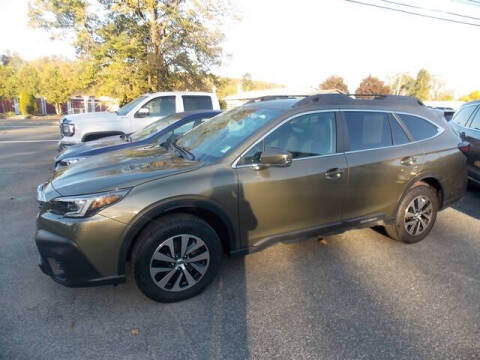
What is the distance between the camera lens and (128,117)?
7.79 meters

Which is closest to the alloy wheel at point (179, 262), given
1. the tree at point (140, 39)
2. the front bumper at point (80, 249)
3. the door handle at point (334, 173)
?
the front bumper at point (80, 249)

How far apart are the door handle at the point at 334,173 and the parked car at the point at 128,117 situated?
19.7 feet

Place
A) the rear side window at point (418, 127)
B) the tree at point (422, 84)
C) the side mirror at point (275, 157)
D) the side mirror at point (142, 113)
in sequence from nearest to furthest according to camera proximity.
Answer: the side mirror at point (275, 157) < the rear side window at point (418, 127) < the side mirror at point (142, 113) < the tree at point (422, 84)

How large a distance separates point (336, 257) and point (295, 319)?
1.21 m

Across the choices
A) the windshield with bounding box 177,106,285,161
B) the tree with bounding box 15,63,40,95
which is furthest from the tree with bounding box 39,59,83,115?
the windshield with bounding box 177,106,285,161

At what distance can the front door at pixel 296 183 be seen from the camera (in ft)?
9.24

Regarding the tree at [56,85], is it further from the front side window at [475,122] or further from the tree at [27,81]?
the front side window at [475,122]

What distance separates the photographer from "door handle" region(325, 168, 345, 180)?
121 inches

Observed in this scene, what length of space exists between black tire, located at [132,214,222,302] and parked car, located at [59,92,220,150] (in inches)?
225

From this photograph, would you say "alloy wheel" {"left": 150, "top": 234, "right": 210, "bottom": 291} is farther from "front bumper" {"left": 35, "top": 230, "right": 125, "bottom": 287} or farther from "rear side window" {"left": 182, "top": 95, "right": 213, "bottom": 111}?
"rear side window" {"left": 182, "top": 95, "right": 213, "bottom": 111}

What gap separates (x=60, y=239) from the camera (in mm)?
2348

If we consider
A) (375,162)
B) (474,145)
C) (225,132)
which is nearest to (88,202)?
(225,132)

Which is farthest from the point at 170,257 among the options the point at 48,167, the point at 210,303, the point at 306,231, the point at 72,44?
the point at 72,44

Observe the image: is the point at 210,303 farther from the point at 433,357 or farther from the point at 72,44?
the point at 72,44
